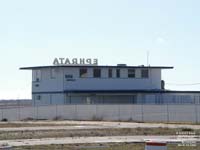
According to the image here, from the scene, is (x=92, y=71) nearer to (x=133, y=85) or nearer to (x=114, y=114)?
(x=133, y=85)

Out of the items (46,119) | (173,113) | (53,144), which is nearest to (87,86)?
(46,119)

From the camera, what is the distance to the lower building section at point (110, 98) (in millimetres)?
75125

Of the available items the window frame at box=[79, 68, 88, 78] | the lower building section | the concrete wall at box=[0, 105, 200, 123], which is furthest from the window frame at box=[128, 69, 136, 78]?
the concrete wall at box=[0, 105, 200, 123]

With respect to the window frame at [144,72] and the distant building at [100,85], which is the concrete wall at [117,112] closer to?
the distant building at [100,85]

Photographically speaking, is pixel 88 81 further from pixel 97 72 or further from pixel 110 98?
pixel 110 98

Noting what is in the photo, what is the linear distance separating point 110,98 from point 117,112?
15465 mm

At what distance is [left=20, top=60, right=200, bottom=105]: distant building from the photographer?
2968 inches

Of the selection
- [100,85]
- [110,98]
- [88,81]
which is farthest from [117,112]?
[88,81]

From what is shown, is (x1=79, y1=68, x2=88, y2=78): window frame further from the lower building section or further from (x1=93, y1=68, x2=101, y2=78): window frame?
the lower building section

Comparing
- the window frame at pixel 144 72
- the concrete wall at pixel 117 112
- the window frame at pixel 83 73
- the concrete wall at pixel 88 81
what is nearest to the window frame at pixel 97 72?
the concrete wall at pixel 88 81

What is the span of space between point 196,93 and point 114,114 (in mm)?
23573

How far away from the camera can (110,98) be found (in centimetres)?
7644

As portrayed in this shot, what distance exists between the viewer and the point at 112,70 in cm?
7738

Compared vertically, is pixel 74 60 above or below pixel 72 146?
above
